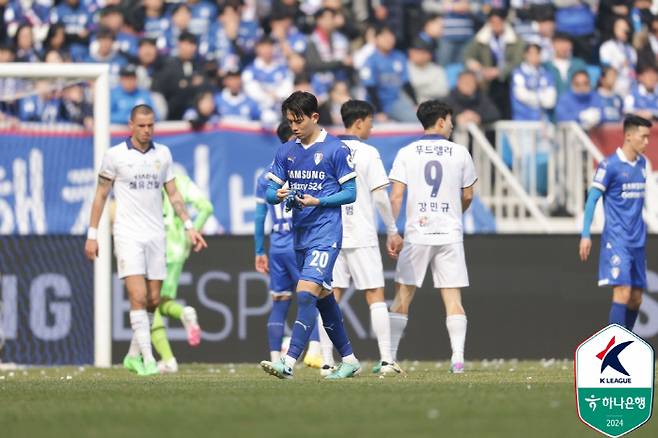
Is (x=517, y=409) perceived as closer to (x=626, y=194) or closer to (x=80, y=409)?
(x=80, y=409)

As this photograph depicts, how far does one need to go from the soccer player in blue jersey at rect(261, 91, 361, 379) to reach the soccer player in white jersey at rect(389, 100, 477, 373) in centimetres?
188

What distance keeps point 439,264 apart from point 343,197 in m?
2.38

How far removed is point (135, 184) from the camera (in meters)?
16.3

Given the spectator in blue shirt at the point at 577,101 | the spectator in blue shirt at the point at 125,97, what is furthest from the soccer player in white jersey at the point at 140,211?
the spectator in blue shirt at the point at 577,101

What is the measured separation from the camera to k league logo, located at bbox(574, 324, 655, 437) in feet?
31.9

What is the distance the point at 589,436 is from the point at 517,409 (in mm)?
1428

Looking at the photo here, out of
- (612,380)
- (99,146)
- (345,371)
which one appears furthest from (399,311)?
(612,380)

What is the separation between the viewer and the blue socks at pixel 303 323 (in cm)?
1362

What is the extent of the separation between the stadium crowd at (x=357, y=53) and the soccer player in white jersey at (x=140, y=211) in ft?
14.8

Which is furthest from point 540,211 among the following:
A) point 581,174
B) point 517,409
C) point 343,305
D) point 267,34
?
point 517,409

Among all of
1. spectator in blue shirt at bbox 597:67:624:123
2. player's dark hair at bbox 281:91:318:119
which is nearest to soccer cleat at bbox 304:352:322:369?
player's dark hair at bbox 281:91:318:119

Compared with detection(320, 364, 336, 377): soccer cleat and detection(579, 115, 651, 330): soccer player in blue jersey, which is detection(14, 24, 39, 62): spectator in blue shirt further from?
detection(320, 364, 336, 377): soccer cleat

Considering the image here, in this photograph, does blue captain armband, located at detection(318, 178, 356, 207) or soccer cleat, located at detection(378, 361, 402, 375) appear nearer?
blue captain armband, located at detection(318, 178, 356, 207)

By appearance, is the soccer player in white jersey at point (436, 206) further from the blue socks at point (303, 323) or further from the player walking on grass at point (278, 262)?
the blue socks at point (303, 323)
